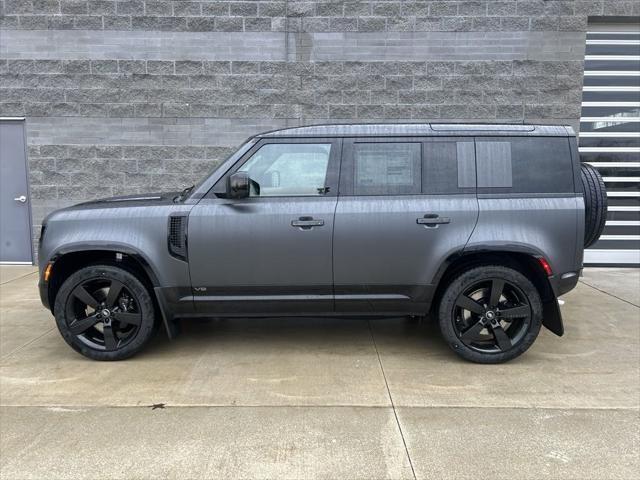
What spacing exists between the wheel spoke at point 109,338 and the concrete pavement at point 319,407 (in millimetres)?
168

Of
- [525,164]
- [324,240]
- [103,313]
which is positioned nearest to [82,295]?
[103,313]

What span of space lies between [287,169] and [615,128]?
23.2ft

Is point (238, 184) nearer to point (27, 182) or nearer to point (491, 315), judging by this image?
point (491, 315)

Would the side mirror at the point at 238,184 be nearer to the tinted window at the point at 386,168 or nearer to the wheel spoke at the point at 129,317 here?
the tinted window at the point at 386,168

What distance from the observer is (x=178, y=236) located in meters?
4.04

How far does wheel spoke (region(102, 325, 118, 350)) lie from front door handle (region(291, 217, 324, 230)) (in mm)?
1825

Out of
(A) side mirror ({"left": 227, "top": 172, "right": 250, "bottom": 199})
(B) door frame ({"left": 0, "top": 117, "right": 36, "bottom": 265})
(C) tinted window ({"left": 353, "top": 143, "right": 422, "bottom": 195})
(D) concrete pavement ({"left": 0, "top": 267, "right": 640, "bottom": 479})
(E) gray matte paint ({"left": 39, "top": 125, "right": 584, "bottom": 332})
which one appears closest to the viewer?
(D) concrete pavement ({"left": 0, "top": 267, "right": 640, "bottom": 479})

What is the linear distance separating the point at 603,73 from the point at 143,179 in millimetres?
8102

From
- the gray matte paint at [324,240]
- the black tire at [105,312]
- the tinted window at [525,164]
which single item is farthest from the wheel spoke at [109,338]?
the tinted window at [525,164]

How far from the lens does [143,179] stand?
822cm

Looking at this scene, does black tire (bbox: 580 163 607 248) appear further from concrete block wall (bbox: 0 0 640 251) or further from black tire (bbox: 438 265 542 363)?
concrete block wall (bbox: 0 0 640 251)

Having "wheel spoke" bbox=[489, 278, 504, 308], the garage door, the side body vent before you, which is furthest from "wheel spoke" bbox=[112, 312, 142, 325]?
the garage door

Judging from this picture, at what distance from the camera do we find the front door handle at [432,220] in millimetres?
3982

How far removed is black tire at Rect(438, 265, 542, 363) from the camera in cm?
404
